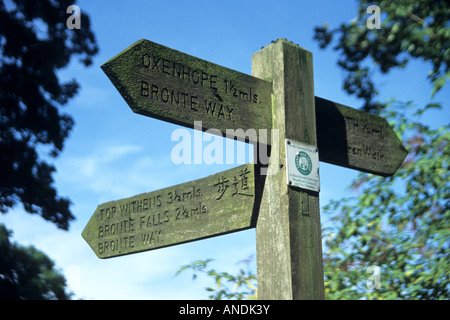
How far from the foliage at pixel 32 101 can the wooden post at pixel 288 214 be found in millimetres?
8086

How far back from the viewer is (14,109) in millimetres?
10195

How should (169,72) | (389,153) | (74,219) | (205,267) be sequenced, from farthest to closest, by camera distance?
(74,219), (205,267), (389,153), (169,72)

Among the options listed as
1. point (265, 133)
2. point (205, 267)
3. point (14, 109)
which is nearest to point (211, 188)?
point (265, 133)

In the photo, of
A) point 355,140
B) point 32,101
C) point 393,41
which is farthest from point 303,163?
point 32,101

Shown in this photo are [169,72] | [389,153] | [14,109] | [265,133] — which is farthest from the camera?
[14,109]

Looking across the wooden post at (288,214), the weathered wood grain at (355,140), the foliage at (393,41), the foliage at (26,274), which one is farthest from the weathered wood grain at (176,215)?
the foliage at (26,274)

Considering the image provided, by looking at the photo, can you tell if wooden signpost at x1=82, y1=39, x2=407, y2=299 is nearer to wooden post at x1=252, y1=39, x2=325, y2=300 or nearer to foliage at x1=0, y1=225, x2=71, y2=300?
wooden post at x1=252, y1=39, x2=325, y2=300

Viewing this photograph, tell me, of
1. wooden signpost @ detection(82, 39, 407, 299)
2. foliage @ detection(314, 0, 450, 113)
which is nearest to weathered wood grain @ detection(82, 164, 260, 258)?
wooden signpost @ detection(82, 39, 407, 299)

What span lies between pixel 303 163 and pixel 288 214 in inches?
11.0

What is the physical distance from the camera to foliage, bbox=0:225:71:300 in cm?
1021

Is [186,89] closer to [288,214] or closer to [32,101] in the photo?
[288,214]

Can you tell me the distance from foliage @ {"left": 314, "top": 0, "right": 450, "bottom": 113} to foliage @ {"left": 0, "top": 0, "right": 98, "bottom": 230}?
556 cm
